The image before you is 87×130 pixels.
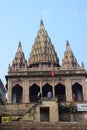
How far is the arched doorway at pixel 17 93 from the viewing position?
1665 inches

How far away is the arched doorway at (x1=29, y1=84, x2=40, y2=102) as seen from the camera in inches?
1650

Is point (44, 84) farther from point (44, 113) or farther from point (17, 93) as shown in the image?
point (44, 113)

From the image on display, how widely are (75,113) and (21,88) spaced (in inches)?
381

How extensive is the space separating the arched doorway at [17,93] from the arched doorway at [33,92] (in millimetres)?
1476

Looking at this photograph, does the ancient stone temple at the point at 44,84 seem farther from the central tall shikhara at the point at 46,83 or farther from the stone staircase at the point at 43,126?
the stone staircase at the point at 43,126

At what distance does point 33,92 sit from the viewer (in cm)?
4350

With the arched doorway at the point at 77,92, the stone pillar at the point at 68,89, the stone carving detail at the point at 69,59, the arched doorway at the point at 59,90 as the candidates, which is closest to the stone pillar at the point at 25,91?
the arched doorway at the point at 59,90

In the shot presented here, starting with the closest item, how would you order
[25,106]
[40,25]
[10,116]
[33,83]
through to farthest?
[10,116], [25,106], [33,83], [40,25]

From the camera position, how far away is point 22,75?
41.8 metres

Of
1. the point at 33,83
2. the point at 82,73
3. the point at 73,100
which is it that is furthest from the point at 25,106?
the point at 82,73

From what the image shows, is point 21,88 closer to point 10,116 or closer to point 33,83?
point 33,83

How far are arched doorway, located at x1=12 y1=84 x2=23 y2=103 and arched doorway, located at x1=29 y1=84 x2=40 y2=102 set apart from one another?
1.48 m

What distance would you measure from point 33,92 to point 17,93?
95.0 inches

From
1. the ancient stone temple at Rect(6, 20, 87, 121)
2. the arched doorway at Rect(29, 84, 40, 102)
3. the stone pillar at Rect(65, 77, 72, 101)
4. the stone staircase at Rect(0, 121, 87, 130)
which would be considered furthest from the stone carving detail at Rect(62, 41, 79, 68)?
the stone staircase at Rect(0, 121, 87, 130)
